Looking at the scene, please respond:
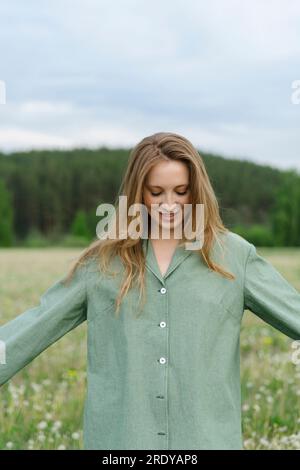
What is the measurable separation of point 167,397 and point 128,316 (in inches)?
14.8

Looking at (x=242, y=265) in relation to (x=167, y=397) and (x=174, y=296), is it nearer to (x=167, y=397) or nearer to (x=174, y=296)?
(x=174, y=296)

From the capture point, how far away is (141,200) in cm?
329

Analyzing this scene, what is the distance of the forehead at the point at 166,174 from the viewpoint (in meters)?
3.24

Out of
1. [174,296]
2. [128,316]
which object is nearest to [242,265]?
[174,296]

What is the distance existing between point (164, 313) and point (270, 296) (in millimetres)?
481

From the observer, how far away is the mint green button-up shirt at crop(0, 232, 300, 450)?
10.4 feet

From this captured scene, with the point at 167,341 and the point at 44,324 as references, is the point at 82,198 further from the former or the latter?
the point at 167,341

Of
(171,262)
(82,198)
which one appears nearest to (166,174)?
(171,262)

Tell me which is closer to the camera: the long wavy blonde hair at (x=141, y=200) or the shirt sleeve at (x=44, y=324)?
the long wavy blonde hair at (x=141, y=200)

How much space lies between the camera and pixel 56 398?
18.5 ft
